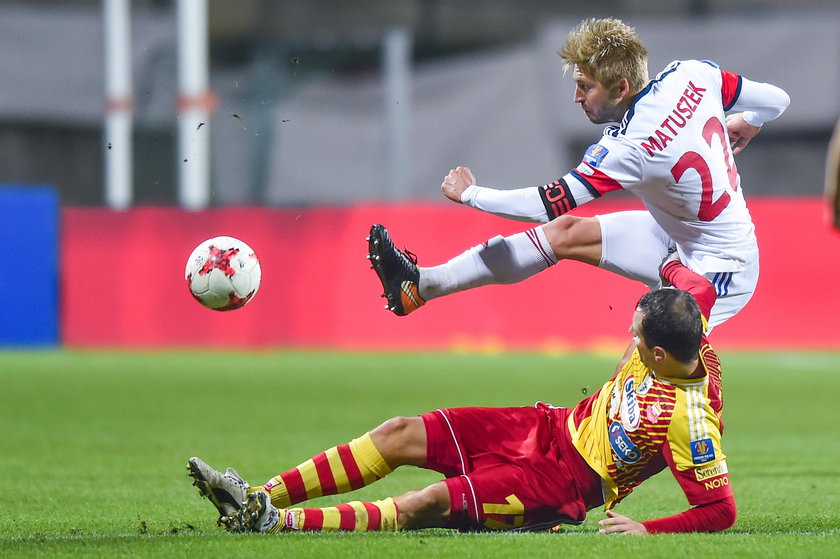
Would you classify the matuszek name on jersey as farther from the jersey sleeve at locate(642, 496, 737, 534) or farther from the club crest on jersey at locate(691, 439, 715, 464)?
the jersey sleeve at locate(642, 496, 737, 534)

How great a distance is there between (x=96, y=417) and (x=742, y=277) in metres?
5.96

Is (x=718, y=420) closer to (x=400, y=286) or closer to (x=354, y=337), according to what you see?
(x=400, y=286)

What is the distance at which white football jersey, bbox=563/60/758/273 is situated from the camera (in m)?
5.83

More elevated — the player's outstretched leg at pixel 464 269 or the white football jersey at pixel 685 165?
the white football jersey at pixel 685 165

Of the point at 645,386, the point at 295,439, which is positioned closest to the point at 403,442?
the point at 645,386

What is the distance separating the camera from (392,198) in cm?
2194

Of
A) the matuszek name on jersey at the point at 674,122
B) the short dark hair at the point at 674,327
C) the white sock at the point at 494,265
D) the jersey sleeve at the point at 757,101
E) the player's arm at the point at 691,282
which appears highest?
the jersey sleeve at the point at 757,101

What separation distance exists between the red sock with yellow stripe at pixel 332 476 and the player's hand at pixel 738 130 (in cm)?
244

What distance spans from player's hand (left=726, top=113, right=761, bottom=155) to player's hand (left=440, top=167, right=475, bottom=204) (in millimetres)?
1338

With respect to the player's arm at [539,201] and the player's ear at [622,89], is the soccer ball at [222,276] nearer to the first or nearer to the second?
the player's arm at [539,201]

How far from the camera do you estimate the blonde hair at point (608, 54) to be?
5855 mm

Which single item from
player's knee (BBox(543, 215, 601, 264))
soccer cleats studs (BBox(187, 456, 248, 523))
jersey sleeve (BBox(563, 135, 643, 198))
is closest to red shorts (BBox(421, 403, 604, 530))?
soccer cleats studs (BBox(187, 456, 248, 523))

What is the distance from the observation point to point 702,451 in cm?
491

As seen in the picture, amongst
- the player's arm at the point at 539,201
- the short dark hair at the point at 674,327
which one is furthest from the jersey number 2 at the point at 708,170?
the short dark hair at the point at 674,327
